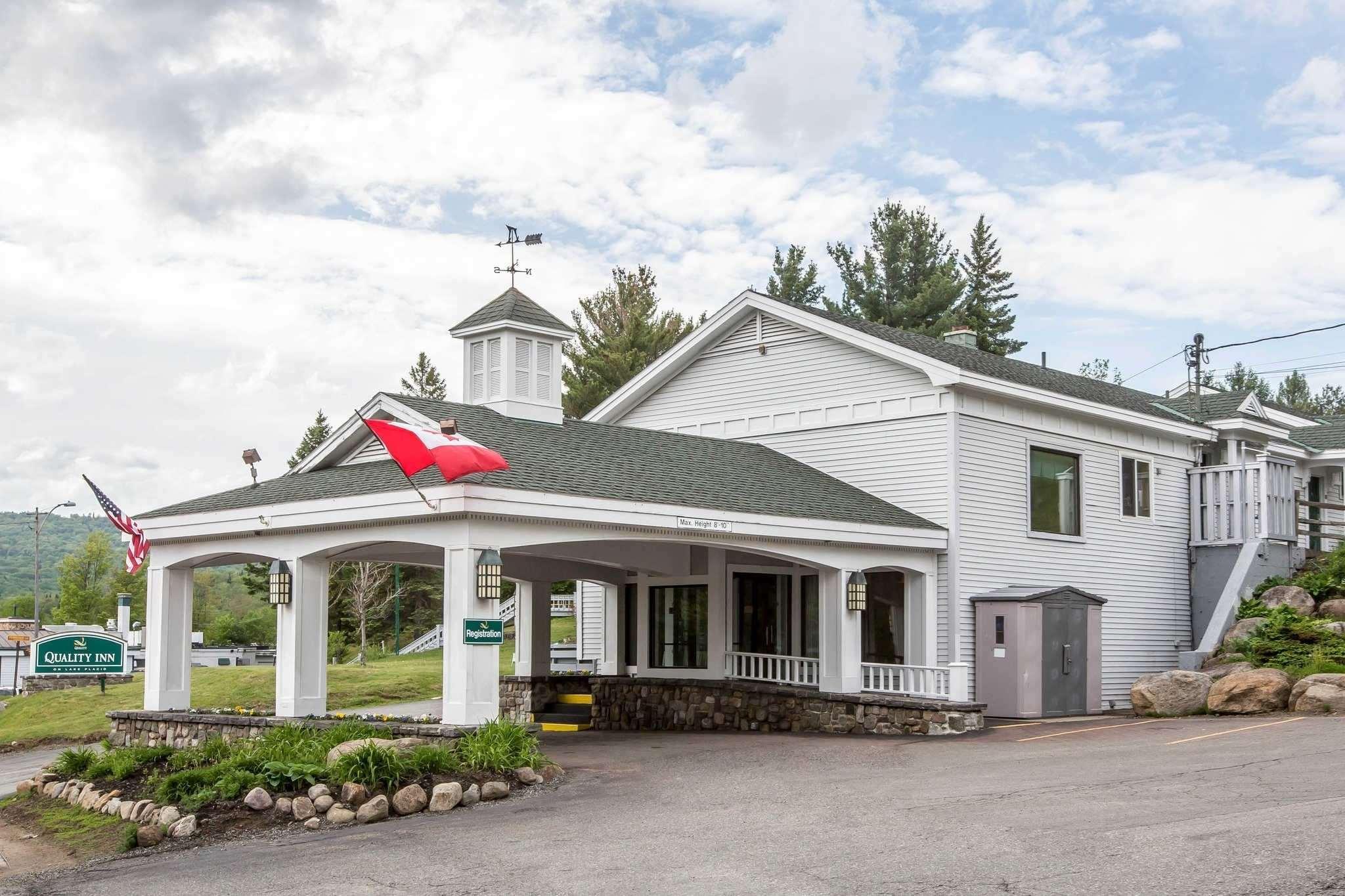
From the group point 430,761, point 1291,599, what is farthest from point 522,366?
point 1291,599

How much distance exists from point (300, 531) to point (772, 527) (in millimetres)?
6425

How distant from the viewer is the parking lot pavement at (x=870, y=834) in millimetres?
9297

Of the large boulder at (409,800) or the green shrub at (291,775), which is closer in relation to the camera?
the large boulder at (409,800)

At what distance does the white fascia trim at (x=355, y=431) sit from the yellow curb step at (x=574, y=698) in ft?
24.5

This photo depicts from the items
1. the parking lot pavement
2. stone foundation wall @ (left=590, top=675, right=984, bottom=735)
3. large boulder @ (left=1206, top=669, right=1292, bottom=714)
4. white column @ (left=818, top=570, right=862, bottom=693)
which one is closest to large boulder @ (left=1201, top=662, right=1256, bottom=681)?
large boulder @ (left=1206, top=669, right=1292, bottom=714)

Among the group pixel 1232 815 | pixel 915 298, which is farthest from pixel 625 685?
pixel 915 298

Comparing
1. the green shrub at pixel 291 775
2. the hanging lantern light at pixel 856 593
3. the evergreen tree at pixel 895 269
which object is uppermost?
the evergreen tree at pixel 895 269

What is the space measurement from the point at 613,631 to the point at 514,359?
6.42 meters

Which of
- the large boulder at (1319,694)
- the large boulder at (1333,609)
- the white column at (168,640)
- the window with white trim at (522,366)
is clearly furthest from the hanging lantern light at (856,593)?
the white column at (168,640)

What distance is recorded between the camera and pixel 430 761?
13922 mm

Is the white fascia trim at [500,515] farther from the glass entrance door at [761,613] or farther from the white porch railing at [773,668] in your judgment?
the glass entrance door at [761,613]

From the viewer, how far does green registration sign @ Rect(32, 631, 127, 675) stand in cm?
3272

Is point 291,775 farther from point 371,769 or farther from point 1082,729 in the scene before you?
point 1082,729

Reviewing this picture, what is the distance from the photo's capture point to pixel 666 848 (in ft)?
35.6
